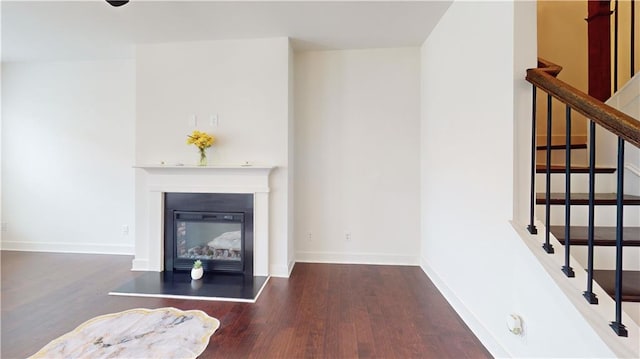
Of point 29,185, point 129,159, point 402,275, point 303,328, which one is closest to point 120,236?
point 129,159

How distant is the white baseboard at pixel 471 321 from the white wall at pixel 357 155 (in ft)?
2.37

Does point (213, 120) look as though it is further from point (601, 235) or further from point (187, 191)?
point (601, 235)

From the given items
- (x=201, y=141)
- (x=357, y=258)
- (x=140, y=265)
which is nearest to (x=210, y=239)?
(x=140, y=265)

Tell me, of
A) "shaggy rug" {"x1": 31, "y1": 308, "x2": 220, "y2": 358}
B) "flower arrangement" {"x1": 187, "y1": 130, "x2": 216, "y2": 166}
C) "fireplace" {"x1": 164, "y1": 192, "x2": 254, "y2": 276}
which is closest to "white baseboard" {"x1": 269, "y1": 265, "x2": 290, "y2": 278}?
"fireplace" {"x1": 164, "y1": 192, "x2": 254, "y2": 276}

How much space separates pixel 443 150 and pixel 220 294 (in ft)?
8.20

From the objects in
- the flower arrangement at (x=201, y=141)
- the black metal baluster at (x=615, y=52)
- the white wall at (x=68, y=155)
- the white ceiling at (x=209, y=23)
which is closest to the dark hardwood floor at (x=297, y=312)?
the white wall at (x=68, y=155)

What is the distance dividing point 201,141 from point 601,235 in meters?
3.29

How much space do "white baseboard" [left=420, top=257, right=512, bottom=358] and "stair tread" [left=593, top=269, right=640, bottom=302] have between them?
25.3 inches

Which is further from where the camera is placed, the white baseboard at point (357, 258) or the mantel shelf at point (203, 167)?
the white baseboard at point (357, 258)

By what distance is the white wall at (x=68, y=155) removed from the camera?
3760 millimetres

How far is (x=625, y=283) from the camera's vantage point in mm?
1377

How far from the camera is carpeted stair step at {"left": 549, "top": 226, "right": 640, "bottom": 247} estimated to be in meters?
1.44

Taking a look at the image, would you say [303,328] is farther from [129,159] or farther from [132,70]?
[132,70]

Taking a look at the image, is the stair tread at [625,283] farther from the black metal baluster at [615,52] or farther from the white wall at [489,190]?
the black metal baluster at [615,52]
